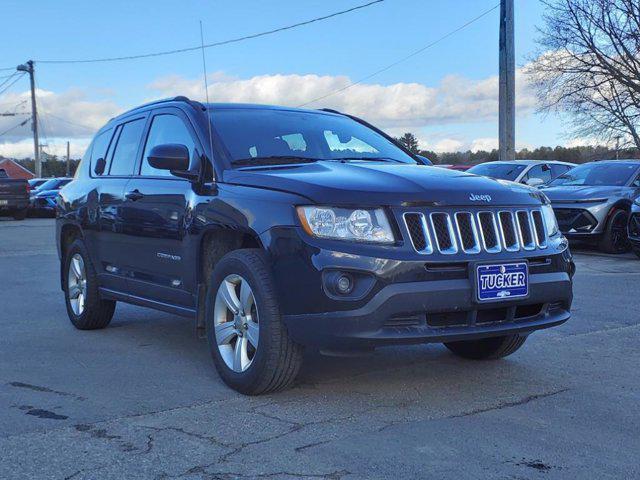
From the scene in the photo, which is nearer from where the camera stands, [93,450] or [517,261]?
[93,450]

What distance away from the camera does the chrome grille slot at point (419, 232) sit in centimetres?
404

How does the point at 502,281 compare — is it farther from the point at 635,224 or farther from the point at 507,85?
the point at 507,85

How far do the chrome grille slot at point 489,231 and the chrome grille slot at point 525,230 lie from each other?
0.68 ft

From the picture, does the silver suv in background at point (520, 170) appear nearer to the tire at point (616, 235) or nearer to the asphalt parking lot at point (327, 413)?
the tire at point (616, 235)

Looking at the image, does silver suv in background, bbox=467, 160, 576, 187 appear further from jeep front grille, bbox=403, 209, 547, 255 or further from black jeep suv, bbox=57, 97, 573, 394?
jeep front grille, bbox=403, 209, 547, 255

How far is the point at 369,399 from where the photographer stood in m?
4.33

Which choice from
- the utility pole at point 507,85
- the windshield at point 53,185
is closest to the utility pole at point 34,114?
the windshield at point 53,185

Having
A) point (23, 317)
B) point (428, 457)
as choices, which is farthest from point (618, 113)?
point (428, 457)

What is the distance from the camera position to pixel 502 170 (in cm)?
1586

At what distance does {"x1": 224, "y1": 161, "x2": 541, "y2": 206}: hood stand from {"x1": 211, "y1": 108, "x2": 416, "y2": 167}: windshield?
0.30m

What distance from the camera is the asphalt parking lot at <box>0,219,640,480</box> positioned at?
3.35 meters

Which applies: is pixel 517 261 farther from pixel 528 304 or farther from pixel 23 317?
pixel 23 317

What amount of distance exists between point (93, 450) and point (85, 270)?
3152 millimetres

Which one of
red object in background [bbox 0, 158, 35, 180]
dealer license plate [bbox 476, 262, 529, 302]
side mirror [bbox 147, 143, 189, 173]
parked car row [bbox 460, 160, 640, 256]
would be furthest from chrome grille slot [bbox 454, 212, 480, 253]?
red object in background [bbox 0, 158, 35, 180]
